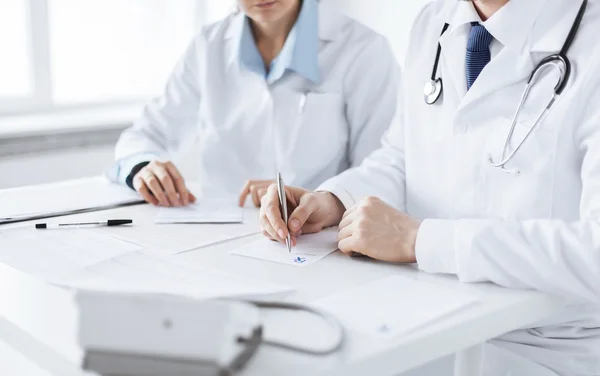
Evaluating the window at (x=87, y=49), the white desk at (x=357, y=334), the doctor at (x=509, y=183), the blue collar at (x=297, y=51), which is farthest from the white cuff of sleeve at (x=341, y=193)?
the window at (x=87, y=49)

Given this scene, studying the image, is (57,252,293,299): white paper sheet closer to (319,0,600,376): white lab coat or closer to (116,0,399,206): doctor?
(319,0,600,376): white lab coat

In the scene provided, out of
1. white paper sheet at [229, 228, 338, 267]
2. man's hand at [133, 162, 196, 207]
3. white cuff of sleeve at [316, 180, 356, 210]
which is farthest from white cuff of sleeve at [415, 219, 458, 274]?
man's hand at [133, 162, 196, 207]

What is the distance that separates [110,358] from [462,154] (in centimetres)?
79

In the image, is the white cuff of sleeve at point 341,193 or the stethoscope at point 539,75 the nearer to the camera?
the stethoscope at point 539,75

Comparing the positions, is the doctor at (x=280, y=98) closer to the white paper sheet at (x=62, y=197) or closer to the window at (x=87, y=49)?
the white paper sheet at (x=62, y=197)

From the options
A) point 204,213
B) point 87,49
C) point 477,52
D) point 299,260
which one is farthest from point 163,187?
point 87,49

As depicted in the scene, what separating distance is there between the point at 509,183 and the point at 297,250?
0.37m

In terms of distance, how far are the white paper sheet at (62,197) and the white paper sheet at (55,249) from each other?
16cm

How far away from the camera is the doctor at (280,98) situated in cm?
190

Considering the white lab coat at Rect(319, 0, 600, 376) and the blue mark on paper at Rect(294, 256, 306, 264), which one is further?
the blue mark on paper at Rect(294, 256, 306, 264)

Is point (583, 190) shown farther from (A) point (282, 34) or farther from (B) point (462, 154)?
(A) point (282, 34)

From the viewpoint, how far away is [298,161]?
193 cm

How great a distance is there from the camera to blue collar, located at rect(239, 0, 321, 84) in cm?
188

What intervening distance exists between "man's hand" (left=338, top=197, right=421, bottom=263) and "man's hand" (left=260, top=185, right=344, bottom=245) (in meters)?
0.11
